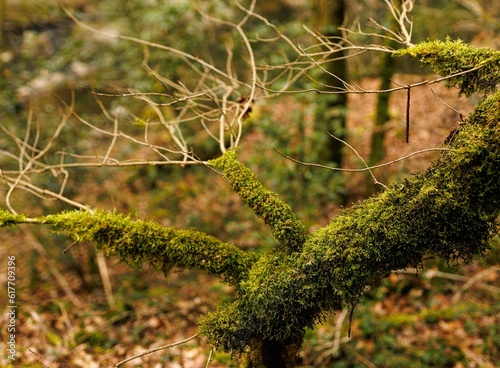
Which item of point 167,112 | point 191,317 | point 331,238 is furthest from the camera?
point 167,112

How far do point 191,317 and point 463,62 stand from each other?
182 inches

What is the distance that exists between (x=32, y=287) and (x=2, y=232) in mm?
1535

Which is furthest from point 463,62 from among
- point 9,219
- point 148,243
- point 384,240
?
point 9,219

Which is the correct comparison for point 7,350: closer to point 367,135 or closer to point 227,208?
point 227,208

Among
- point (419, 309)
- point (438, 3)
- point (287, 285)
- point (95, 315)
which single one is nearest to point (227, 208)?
point (95, 315)

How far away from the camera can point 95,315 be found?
5297mm

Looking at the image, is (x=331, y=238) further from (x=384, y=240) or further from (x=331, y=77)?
(x=331, y=77)

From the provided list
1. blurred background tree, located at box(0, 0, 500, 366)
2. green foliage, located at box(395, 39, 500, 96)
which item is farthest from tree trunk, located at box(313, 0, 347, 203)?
green foliage, located at box(395, 39, 500, 96)

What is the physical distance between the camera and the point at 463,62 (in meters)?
1.98

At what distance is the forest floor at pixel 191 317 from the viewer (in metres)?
4.33

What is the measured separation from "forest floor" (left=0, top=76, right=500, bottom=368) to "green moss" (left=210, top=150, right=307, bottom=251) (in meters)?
1.85

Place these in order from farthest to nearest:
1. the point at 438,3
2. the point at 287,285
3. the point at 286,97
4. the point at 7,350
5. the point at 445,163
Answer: the point at 438,3 < the point at 286,97 < the point at 7,350 < the point at 287,285 < the point at 445,163

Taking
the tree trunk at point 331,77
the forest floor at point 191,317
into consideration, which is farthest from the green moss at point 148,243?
the tree trunk at point 331,77

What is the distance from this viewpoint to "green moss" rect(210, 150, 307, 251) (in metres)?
2.15
